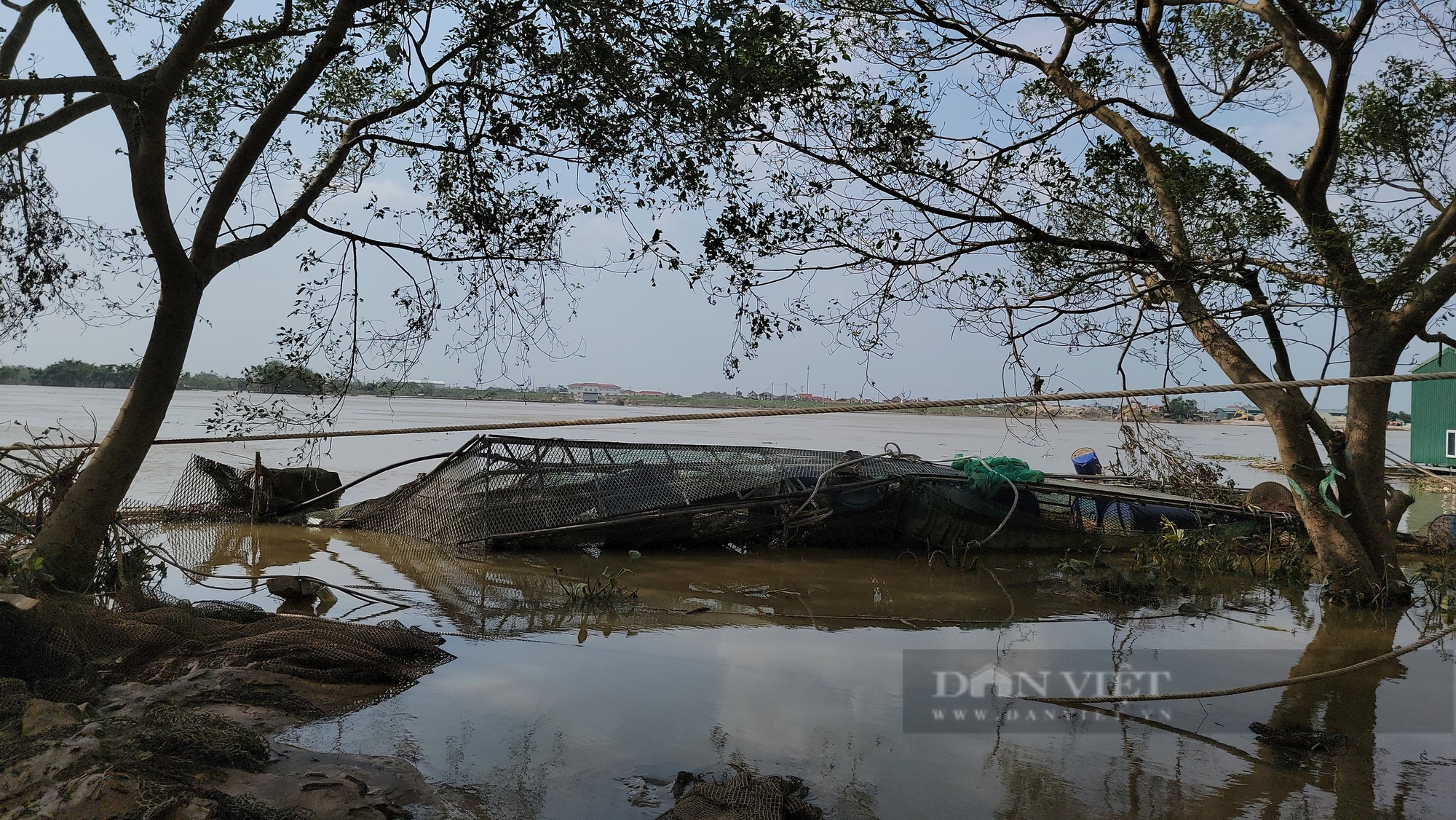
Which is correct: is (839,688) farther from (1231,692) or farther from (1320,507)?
(1320,507)

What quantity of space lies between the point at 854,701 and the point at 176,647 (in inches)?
115

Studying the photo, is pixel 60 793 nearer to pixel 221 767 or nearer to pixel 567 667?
pixel 221 767

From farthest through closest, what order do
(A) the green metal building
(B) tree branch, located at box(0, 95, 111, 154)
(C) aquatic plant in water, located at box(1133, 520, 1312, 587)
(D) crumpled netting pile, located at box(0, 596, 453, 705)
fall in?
(A) the green metal building → (C) aquatic plant in water, located at box(1133, 520, 1312, 587) → (B) tree branch, located at box(0, 95, 111, 154) → (D) crumpled netting pile, located at box(0, 596, 453, 705)

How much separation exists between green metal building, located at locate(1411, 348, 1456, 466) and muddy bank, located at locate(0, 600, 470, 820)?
21.0 meters

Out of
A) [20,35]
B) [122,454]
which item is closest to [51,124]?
[20,35]

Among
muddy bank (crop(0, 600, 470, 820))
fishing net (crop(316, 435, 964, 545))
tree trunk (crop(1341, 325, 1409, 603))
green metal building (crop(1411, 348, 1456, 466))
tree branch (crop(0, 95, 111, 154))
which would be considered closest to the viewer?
muddy bank (crop(0, 600, 470, 820))

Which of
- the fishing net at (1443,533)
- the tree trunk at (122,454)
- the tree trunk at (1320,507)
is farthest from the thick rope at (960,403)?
the fishing net at (1443,533)

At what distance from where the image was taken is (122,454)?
4.60 m

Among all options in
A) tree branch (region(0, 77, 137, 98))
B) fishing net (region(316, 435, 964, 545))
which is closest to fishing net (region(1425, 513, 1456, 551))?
fishing net (region(316, 435, 964, 545))

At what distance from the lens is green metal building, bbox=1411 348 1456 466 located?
61.3ft

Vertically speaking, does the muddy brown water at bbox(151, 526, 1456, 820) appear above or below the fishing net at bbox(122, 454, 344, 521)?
below

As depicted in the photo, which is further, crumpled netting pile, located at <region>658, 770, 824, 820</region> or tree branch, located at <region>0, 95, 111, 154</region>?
tree branch, located at <region>0, 95, 111, 154</region>

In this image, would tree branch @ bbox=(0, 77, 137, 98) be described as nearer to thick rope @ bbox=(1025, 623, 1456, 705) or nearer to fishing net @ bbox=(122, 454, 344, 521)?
thick rope @ bbox=(1025, 623, 1456, 705)

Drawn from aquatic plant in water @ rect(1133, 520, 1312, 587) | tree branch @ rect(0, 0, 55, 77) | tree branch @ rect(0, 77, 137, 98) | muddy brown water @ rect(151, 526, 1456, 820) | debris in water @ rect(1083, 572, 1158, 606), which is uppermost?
tree branch @ rect(0, 0, 55, 77)
